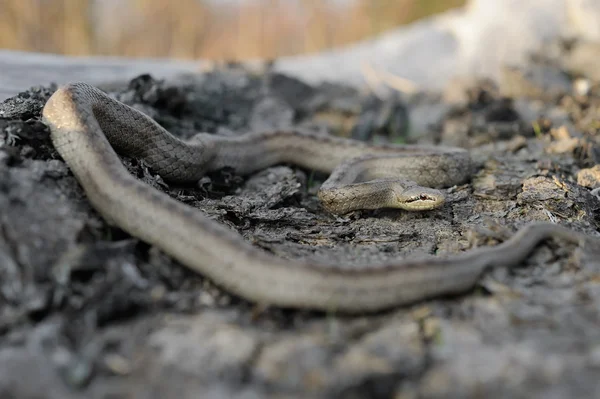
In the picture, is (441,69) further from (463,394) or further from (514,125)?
(463,394)

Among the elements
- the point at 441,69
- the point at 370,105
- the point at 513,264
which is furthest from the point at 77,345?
the point at 441,69

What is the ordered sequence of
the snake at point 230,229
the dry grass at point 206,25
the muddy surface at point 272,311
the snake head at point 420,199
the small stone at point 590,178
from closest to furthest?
the muddy surface at point 272,311
the snake at point 230,229
the snake head at point 420,199
the small stone at point 590,178
the dry grass at point 206,25

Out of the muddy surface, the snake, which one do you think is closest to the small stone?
the muddy surface

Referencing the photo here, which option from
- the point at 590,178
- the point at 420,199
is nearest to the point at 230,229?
the point at 420,199

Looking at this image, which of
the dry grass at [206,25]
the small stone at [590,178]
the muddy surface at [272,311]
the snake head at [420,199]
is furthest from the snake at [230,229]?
the dry grass at [206,25]

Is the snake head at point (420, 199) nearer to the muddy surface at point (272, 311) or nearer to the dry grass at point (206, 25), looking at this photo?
the muddy surface at point (272, 311)

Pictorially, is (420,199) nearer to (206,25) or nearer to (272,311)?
(272,311)

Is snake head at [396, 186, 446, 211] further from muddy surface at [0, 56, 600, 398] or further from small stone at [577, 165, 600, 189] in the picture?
small stone at [577, 165, 600, 189]
